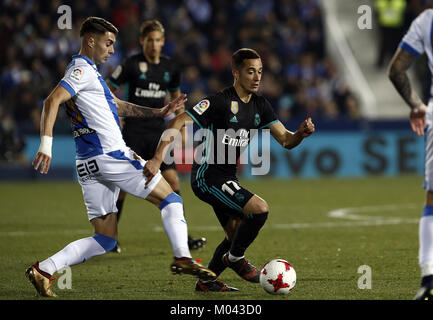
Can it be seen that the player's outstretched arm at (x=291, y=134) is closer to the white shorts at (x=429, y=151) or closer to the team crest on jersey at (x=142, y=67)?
the white shorts at (x=429, y=151)

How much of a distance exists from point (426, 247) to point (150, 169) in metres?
2.20

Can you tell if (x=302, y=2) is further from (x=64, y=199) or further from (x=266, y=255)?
(x=266, y=255)

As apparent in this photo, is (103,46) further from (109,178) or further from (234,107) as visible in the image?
(234,107)

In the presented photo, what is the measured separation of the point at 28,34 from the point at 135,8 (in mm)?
3241

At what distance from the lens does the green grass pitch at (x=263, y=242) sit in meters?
6.47

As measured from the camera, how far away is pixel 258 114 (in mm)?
6820

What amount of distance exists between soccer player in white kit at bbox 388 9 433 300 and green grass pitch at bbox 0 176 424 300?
0.53m

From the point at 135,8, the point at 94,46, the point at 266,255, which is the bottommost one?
the point at 266,255

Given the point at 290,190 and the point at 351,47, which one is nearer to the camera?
the point at 290,190

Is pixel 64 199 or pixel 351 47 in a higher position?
pixel 351 47

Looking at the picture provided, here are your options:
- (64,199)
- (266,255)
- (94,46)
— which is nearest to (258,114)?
(94,46)

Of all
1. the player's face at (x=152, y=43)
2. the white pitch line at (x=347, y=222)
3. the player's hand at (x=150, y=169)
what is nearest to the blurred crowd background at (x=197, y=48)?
the white pitch line at (x=347, y=222)

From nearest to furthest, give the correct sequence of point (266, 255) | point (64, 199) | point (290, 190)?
point (266, 255)
point (64, 199)
point (290, 190)

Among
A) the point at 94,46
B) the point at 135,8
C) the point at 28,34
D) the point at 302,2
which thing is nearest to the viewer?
the point at 94,46
